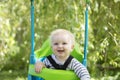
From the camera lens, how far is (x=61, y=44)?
3.28m

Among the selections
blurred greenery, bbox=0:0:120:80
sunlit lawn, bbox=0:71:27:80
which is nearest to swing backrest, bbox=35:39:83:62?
blurred greenery, bbox=0:0:120:80

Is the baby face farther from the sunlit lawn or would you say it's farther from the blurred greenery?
the sunlit lawn

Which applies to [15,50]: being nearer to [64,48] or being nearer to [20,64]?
[20,64]

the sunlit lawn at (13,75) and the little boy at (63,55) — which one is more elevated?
the little boy at (63,55)

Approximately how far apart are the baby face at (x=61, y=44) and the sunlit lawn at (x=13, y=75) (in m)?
5.32

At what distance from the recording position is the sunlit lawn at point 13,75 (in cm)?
881

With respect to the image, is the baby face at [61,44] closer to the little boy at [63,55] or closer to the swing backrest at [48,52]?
the little boy at [63,55]

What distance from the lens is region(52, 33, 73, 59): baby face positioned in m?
3.28

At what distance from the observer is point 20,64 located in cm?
1024

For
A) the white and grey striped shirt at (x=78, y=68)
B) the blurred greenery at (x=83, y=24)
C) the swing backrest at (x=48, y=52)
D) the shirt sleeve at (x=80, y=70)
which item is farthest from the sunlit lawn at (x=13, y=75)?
the shirt sleeve at (x=80, y=70)

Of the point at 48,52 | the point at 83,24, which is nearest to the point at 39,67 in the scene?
the point at 48,52

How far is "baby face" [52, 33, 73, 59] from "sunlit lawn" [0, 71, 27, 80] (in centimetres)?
532

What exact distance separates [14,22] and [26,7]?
1.25 m

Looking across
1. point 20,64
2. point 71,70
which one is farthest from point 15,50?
point 71,70
